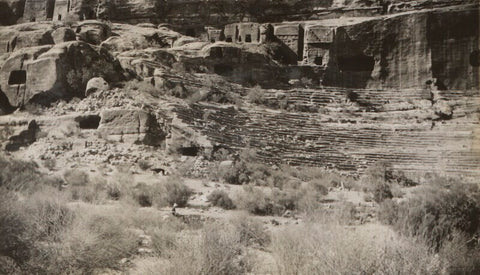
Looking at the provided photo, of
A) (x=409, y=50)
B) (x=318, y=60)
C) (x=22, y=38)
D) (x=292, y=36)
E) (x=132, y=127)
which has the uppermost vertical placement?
(x=292, y=36)

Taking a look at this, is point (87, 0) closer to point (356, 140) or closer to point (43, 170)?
point (43, 170)

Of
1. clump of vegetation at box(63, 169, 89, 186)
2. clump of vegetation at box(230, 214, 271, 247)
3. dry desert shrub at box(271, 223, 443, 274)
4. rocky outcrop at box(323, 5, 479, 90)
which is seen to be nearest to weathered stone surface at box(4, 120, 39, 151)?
clump of vegetation at box(63, 169, 89, 186)

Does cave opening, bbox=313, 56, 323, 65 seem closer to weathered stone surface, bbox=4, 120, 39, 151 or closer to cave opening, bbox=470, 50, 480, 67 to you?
cave opening, bbox=470, 50, 480, 67

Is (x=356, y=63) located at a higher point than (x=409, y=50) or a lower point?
lower

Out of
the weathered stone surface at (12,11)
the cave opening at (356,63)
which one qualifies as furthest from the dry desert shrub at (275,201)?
the weathered stone surface at (12,11)

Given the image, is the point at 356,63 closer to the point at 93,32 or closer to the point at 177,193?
the point at 93,32

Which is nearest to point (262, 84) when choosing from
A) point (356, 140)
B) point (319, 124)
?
point (319, 124)

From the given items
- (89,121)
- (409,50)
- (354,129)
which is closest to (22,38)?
(89,121)

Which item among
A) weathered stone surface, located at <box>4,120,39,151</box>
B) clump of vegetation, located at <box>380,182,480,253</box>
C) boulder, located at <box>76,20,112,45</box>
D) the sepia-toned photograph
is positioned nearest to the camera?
the sepia-toned photograph
